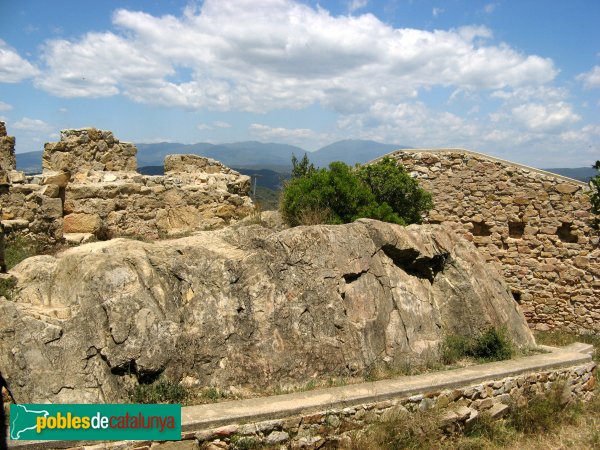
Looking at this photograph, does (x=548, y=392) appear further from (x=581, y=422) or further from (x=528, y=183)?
(x=528, y=183)

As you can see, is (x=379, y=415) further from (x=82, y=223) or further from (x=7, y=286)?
(x=82, y=223)

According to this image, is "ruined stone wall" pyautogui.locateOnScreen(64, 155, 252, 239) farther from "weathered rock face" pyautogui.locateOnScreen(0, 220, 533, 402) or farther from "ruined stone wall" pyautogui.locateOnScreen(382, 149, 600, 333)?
"ruined stone wall" pyautogui.locateOnScreen(382, 149, 600, 333)

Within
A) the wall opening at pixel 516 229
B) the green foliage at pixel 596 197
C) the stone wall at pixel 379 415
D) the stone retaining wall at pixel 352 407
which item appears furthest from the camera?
the wall opening at pixel 516 229

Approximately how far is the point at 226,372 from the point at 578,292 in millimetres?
10335

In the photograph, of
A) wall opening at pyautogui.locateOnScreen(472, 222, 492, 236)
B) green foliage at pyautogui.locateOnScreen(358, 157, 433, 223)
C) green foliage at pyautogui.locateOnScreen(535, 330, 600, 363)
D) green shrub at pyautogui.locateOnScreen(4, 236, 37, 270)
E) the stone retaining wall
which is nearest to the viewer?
the stone retaining wall

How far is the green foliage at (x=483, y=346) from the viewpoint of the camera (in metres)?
8.55

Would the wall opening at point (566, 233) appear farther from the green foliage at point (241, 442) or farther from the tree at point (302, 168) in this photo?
the green foliage at point (241, 442)

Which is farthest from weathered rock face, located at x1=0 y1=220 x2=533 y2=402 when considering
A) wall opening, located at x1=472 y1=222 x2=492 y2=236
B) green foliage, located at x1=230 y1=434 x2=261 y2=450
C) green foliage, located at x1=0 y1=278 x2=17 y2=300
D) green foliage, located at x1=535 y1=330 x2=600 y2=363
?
wall opening, located at x1=472 y1=222 x2=492 y2=236

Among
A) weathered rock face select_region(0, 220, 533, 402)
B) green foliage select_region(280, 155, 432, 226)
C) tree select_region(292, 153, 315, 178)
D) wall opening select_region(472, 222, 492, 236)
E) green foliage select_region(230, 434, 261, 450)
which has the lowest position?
green foliage select_region(230, 434, 261, 450)

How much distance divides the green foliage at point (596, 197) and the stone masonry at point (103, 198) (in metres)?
8.04

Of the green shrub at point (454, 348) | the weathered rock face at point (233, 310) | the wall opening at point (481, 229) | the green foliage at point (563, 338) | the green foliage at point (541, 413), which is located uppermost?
the wall opening at point (481, 229)

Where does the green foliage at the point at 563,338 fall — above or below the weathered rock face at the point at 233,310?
below

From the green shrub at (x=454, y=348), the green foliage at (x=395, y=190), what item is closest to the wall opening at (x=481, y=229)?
the green foliage at (x=395, y=190)

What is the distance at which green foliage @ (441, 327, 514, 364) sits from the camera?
855 cm
